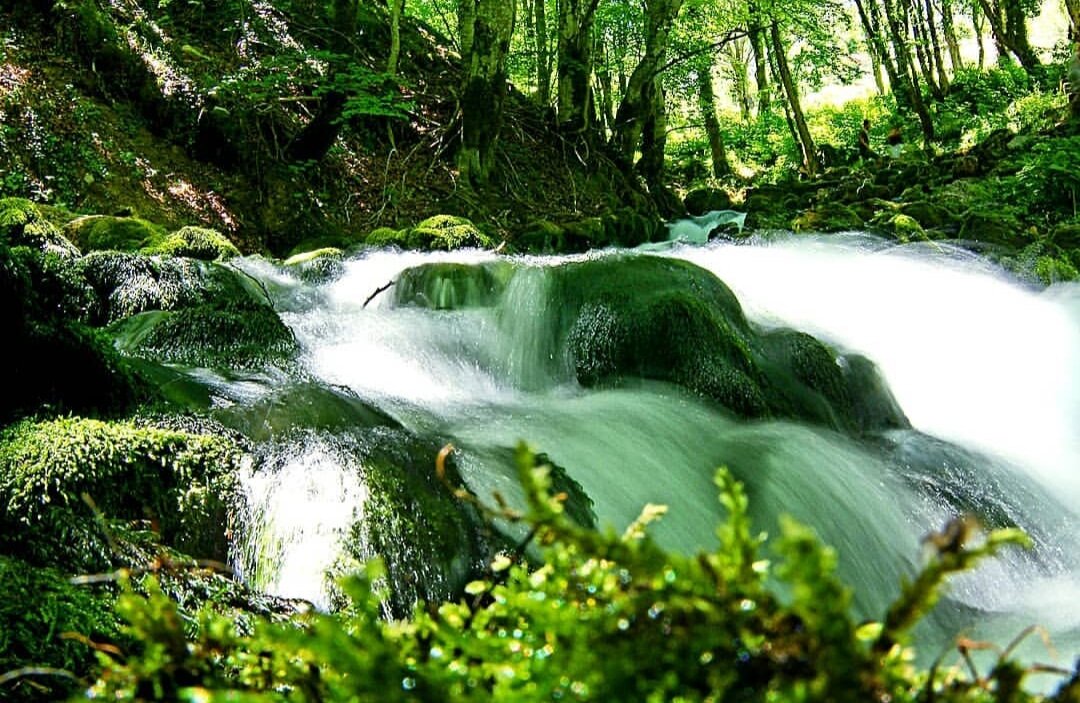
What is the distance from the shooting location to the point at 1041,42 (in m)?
41.6

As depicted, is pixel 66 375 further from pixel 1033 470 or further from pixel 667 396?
pixel 1033 470

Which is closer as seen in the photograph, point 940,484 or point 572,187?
point 940,484

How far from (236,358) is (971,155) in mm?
17094

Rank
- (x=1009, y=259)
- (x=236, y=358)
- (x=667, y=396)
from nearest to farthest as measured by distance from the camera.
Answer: (x=236, y=358) < (x=667, y=396) < (x=1009, y=259)

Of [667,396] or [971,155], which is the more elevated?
[971,155]

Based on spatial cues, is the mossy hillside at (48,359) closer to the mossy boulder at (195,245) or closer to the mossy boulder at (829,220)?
the mossy boulder at (195,245)

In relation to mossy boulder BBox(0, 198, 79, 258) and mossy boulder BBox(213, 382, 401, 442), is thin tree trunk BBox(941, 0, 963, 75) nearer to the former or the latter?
mossy boulder BBox(0, 198, 79, 258)

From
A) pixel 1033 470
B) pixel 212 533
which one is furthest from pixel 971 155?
pixel 212 533

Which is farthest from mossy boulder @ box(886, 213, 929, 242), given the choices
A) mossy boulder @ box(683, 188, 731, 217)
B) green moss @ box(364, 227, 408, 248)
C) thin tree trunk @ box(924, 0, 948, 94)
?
thin tree trunk @ box(924, 0, 948, 94)

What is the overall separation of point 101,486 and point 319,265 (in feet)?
21.4

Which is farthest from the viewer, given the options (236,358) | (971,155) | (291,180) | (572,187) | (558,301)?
(971,155)

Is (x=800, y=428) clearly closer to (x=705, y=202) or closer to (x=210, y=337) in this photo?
(x=210, y=337)

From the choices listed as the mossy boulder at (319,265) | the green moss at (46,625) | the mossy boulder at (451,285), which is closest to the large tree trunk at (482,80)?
the mossy boulder at (319,265)

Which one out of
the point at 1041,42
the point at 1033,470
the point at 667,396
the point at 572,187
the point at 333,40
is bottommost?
the point at 1033,470
